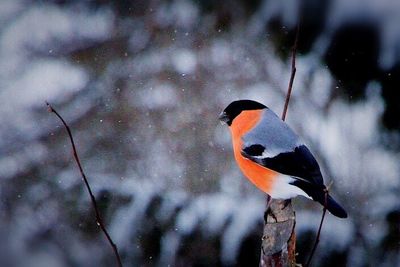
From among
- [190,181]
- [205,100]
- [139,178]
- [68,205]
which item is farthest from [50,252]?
[205,100]

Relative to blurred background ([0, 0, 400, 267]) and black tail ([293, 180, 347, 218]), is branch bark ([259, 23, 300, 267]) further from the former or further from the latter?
blurred background ([0, 0, 400, 267])

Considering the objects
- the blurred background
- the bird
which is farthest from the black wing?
the blurred background

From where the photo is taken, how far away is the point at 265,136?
97cm

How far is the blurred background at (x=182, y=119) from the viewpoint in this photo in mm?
1564

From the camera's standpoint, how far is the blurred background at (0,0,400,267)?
1.56 m

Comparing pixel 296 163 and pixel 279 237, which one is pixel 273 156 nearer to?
pixel 296 163

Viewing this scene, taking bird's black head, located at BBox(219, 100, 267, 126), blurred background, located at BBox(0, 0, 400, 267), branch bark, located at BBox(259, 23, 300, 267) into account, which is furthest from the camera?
blurred background, located at BBox(0, 0, 400, 267)

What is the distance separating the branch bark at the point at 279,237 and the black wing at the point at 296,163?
0.06m

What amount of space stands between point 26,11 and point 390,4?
887 millimetres

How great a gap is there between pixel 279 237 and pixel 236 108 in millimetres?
260

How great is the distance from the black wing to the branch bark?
6 centimetres

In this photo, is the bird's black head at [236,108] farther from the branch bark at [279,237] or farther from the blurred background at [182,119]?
the blurred background at [182,119]

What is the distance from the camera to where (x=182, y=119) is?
1595 mm

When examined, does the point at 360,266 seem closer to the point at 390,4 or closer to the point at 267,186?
the point at 390,4
